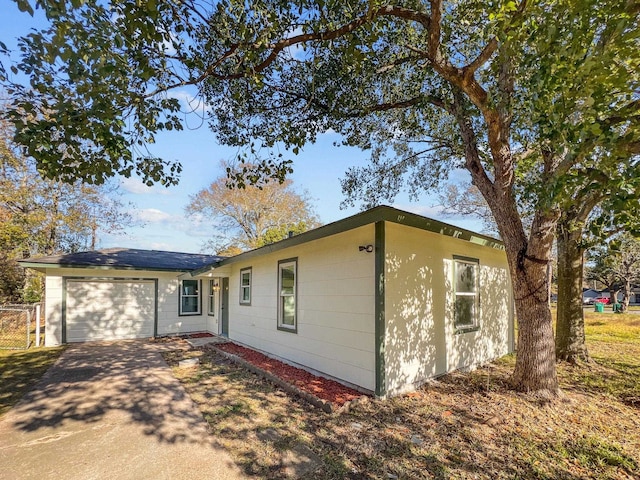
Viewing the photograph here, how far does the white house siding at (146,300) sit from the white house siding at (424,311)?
9468 mm

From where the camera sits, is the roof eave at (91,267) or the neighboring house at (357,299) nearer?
the neighboring house at (357,299)

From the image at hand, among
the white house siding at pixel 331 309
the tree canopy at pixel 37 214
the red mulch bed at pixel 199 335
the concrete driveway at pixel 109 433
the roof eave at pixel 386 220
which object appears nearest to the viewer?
the concrete driveway at pixel 109 433

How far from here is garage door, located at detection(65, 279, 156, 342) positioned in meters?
10.6

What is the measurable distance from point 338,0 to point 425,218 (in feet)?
10.6

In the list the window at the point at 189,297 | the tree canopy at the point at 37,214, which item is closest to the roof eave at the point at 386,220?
the window at the point at 189,297

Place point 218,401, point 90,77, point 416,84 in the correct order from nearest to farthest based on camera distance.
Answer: point 90,77 < point 218,401 < point 416,84

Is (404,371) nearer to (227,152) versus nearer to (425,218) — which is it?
(425,218)

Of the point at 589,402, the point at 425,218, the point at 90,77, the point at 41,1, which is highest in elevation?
the point at 41,1

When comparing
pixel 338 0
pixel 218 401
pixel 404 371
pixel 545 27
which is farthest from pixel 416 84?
pixel 218 401

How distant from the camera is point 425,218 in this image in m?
5.26

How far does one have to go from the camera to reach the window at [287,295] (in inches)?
287

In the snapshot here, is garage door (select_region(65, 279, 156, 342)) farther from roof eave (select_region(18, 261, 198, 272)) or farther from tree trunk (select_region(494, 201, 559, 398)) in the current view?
tree trunk (select_region(494, 201, 559, 398))

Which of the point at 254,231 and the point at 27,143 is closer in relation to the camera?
the point at 27,143

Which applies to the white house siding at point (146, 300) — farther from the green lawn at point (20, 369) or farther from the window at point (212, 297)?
the green lawn at point (20, 369)
